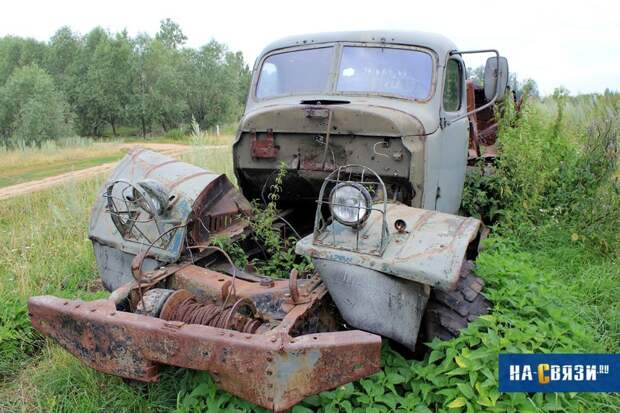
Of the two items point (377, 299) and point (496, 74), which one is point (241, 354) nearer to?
point (377, 299)

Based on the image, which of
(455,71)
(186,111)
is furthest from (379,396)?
(186,111)

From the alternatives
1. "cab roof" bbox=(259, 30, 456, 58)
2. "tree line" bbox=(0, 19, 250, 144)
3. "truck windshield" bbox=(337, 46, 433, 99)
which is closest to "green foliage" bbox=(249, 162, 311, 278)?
"truck windshield" bbox=(337, 46, 433, 99)

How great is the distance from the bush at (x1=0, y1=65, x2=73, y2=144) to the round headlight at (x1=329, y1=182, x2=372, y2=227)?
104ft

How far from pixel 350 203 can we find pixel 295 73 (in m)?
2.14

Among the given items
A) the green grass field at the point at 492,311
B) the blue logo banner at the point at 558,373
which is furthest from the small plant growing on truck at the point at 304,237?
the blue logo banner at the point at 558,373

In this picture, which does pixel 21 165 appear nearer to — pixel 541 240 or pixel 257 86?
pixel 257 86

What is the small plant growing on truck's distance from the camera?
94.0 inches

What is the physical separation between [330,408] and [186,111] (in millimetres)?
43434

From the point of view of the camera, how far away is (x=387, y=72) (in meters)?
4.31

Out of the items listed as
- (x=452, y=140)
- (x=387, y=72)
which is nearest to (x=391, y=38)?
(x=387, y=72)

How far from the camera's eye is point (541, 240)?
203 inches

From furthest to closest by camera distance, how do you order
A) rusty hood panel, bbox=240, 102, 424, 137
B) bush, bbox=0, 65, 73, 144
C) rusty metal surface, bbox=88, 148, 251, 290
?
bush, bbox=0, 65, 73, 144 < rusty hood panel, bbox=240, 102, 424, 137 < rusty metal surface, bbox=88, 148, 251, 290

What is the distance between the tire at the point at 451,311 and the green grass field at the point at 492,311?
0.30ft

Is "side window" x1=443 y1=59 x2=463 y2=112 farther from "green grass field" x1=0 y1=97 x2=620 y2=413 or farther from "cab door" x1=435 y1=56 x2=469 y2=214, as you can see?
"green grass field" x1=0 y1=97 x2=620 y2=413
